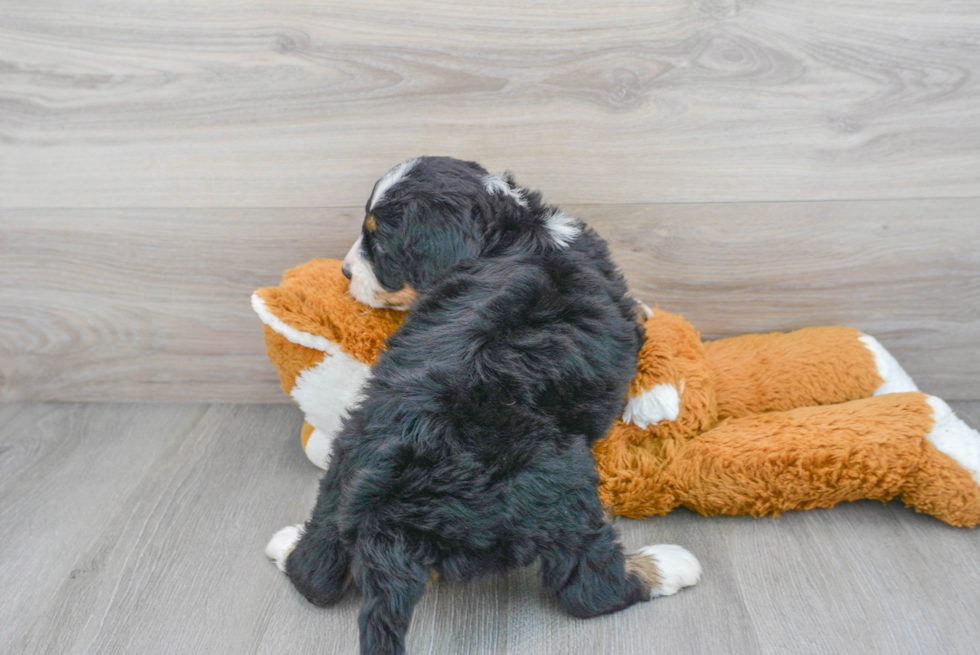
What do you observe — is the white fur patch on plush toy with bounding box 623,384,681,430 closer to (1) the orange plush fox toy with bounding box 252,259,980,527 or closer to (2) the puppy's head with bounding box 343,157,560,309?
(1) the orange plush fox toy with bounding box 252,259,980,527

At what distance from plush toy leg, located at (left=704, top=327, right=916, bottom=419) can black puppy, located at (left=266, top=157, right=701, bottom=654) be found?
42cm

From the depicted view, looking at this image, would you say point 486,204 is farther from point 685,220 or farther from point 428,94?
point 685,220

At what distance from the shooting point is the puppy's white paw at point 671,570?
132cm

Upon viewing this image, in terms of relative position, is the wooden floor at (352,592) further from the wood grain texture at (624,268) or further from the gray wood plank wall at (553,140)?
the gray wood plank wall at (553,140)

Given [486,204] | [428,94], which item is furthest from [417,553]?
[428,94]

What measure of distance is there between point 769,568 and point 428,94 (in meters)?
1.30

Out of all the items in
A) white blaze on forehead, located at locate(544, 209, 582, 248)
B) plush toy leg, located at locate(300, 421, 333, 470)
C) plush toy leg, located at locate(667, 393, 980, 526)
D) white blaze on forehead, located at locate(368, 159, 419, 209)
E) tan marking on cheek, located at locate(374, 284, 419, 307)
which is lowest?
plush toy leg, located at locate(300, 421, 333, 470)

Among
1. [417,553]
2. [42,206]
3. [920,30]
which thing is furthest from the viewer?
[42,206]

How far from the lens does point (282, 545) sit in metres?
1.45

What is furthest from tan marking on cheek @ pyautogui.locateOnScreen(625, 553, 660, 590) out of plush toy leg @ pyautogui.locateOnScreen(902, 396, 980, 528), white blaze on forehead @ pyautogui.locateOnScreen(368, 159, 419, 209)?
white blaze on forehead @ pyautogui.locateOnScreen(368, 159, 419, 209)

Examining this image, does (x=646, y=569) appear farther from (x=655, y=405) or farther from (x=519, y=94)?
(x=519, y=94)

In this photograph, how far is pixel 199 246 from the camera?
1.91 metres

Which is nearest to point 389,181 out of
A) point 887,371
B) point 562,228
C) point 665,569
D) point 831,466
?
point 562,228

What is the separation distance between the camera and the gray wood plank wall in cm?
166
